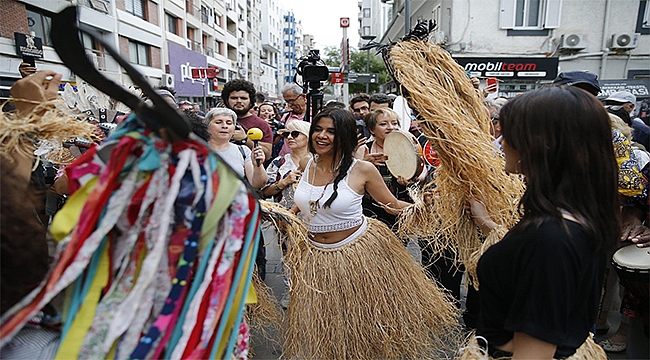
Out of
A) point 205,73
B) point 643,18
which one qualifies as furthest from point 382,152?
point 643,18

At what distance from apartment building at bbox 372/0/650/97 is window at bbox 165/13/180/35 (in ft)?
48.7

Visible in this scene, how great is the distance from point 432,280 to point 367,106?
3298 mm

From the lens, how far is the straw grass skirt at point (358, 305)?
2297mm

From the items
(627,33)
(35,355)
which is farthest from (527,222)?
(627,33)

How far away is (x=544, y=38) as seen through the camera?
1295cm

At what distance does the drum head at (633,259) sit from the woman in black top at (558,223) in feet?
4.71

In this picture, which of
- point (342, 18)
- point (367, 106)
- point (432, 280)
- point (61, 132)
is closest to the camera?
point (61, 132)

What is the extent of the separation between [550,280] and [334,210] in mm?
1519

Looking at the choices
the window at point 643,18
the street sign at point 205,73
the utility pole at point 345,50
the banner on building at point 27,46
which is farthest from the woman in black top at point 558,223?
the window at point 643,18

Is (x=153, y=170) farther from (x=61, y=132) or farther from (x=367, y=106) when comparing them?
(x=367, y=106)

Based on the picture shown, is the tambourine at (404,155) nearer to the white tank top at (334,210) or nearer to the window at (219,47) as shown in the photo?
the white tank top at (334,210)

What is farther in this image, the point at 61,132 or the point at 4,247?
the point at 61,132

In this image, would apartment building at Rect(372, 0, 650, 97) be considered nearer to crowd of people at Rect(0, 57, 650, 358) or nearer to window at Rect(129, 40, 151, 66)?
crowd of people at Rect(0, 57, 650, 358)

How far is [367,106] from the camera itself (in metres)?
5.60
